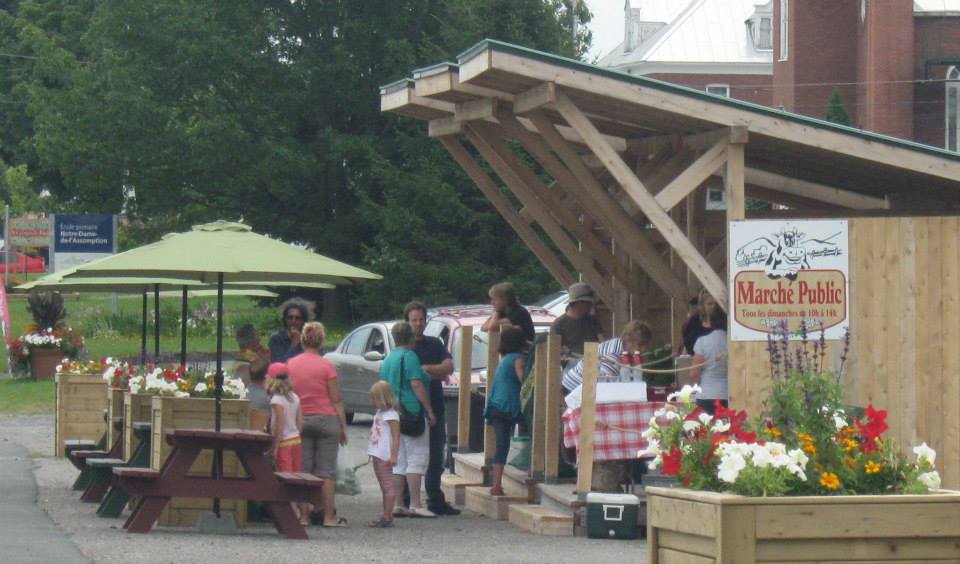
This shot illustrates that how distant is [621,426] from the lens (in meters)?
12.6

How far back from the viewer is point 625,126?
14.8 m

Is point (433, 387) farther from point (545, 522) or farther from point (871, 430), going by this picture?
point (871, 430)

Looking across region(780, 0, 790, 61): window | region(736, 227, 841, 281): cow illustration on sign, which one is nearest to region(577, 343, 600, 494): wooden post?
region(736, 227, 841, 281): cow illustration on sign

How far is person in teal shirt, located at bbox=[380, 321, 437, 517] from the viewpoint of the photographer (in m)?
13.3

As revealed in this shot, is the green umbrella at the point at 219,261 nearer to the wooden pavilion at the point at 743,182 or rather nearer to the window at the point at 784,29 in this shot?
the wooden pavilion at the point at 743,182

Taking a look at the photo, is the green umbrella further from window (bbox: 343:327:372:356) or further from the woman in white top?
window (bbox: 343:327:372:356)

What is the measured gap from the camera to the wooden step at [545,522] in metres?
12.4

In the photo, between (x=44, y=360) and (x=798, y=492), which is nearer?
(x=798, y=492)

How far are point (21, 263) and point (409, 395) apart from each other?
60371mm

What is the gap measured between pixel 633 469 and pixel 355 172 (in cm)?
3095

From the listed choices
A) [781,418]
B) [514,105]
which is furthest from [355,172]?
[781,418]

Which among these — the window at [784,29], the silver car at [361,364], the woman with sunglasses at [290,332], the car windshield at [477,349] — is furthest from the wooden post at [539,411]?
the window at [784,29]

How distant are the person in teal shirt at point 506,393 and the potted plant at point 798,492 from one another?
536 centimetres

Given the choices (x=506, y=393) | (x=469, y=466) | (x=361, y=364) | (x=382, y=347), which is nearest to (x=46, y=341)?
(x=361, y=364)
